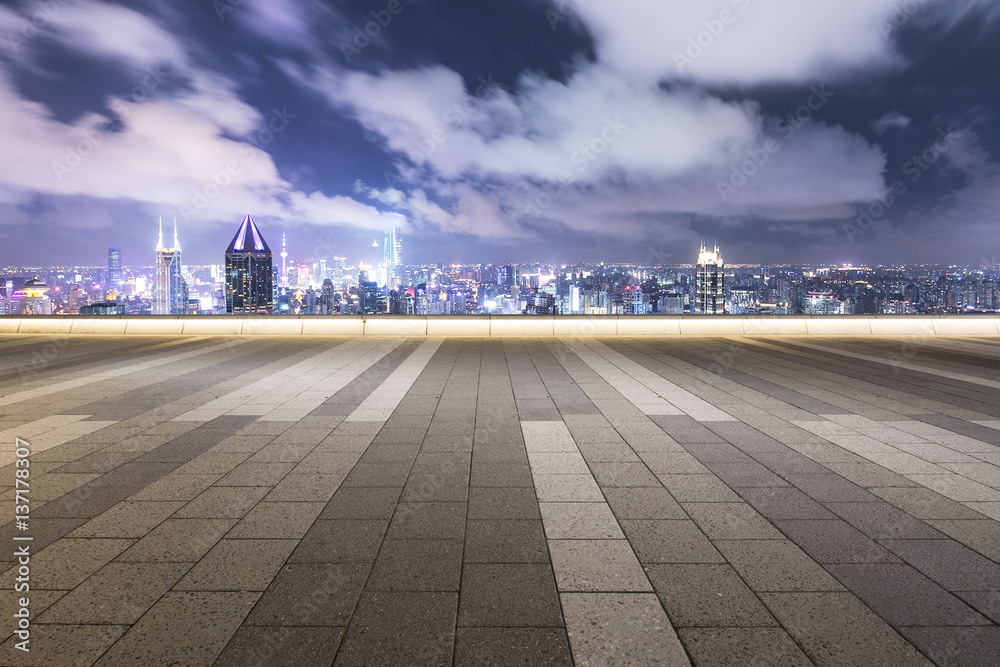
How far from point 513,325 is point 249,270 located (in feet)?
72.6

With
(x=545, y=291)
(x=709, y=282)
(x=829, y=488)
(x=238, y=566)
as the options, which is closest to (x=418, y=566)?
(x=238, y=566)

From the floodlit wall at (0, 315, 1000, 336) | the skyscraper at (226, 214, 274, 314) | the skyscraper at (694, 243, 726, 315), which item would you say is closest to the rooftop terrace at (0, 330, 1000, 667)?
the floodlit wall at (0, 315, 1000, 336)

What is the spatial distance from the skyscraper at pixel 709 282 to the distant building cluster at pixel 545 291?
66mm

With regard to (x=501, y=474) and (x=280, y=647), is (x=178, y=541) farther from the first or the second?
(x=501, y=474)

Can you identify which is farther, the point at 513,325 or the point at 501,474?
the point at 513,325

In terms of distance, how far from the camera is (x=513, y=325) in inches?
687

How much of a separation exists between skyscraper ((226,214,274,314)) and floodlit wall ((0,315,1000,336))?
29.7ft

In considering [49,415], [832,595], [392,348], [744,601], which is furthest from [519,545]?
[392,348]

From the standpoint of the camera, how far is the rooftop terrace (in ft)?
8.45

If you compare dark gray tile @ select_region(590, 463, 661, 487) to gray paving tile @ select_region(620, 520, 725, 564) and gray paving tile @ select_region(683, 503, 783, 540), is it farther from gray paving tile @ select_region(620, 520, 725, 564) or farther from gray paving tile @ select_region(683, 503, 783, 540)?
gray paving tile @ select_region(620, 520, 725, 564)

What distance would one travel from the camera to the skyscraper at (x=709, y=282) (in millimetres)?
26730

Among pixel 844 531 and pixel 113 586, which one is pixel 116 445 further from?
pixel 844 531

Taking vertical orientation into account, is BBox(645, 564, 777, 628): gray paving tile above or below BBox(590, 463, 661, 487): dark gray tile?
below

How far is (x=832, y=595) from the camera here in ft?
9.65
